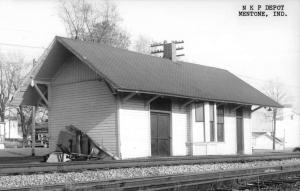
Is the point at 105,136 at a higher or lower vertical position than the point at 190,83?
lower

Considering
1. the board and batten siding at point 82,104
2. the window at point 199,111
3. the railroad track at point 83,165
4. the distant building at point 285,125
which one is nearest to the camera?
the railroad track at point 83,165

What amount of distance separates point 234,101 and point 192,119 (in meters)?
2.96

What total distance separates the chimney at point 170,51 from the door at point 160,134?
278 inches

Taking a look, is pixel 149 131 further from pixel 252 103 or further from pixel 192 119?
pixel 252 103

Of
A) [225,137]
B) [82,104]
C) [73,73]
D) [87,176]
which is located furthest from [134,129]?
[87,176]

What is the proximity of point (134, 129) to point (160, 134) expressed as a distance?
1.95 m

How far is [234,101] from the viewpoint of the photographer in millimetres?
24562

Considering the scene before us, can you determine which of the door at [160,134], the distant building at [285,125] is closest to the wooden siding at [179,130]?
the door at [160,134]

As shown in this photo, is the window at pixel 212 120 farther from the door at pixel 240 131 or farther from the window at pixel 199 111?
the door at pixel 240 131

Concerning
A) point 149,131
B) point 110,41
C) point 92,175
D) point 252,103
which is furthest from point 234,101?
point 110,41

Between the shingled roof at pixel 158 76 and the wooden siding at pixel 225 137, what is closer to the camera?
the shingled roof at pixel 158 76

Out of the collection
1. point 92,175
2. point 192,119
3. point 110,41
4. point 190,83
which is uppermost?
point 110,41

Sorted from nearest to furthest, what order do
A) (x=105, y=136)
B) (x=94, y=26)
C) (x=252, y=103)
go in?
1. (x=105, y=136)
2. (x=252, y=103)
3. (x=94, y=26)

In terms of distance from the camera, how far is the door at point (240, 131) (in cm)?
2725
